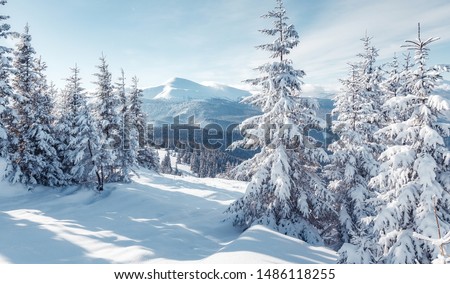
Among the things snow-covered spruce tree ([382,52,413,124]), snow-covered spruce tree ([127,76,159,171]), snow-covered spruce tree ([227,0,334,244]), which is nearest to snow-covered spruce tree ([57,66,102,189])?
snow-covered spruce tree ([127,76,159,171])

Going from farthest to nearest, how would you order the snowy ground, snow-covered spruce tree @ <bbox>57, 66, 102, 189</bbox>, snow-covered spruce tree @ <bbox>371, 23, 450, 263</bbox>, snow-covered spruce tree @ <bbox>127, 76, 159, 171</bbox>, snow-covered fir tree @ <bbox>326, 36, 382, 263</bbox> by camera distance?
snow-covered spruce tree @ <bbox>127, 76, 159, 171</bbox> → snow-covered spruce tree @ <bbox>57, 66, 102, 189</bbox> → snow-covered fir tree @ <bbox>326, 36, 382, 263</bbox> → the snowy ground → snow-covered spruce tree @ <bbox>371, 23, 450, 263</bbox>

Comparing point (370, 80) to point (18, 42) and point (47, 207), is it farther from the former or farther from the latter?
point (18, 42)

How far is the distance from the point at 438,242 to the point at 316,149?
1117 centimetres

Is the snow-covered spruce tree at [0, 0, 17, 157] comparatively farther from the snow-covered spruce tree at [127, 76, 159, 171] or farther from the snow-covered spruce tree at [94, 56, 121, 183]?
the snow-covered spruce tree at [127, 76, 159, 171]

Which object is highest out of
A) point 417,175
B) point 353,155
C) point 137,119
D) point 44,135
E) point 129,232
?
point 137,119

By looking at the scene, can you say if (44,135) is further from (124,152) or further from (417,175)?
(417,175)

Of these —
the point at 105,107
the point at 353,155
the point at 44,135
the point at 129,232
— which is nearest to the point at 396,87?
the point at 353,155

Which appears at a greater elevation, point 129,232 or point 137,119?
point 137,119

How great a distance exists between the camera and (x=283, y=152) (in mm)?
15555

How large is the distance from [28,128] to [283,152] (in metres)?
23.6

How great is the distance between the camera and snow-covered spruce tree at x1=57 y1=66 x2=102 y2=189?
1033 inches

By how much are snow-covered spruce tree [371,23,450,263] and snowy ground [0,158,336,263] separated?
4.29 metres

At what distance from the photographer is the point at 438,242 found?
5.33 m

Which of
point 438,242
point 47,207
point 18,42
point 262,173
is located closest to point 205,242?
point 262,173
